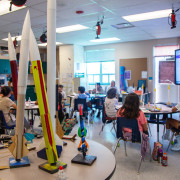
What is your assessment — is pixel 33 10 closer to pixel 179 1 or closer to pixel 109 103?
pixel 109 103

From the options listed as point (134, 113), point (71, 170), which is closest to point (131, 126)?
point (134, 113)

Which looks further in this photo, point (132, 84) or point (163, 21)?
point (132, 84)

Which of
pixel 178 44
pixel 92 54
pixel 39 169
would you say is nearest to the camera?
pixel 39 169

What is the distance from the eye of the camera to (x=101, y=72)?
952 cm

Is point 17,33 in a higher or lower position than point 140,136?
higher

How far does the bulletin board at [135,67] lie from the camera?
8.30 m

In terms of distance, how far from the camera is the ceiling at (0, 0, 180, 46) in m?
4.19

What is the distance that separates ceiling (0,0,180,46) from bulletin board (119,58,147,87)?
50.5 inches

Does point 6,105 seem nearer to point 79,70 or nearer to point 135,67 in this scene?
point 135,67

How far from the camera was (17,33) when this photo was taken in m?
6.96

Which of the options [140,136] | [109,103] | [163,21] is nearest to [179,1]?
[163,21]

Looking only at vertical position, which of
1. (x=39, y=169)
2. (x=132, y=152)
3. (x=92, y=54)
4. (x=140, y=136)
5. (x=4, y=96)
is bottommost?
(x=132, y=152)

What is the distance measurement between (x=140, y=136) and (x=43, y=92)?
2.07 meters

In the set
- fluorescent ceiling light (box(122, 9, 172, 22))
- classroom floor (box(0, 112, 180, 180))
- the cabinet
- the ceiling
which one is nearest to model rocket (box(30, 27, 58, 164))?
classroom floor (box(0, 112, 180, 180))
